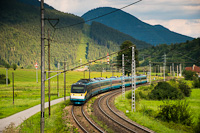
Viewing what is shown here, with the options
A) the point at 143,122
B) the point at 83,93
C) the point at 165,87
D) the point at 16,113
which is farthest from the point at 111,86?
the point at 143,122

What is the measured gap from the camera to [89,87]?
38.0 m

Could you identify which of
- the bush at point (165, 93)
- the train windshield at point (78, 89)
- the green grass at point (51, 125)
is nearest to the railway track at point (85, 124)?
the green grass at point (51, 125)

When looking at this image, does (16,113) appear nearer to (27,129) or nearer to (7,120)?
(7,120)

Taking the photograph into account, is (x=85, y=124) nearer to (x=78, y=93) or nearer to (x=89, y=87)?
(x=78, y=93)

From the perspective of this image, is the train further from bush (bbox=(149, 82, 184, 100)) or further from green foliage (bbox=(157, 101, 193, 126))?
green foliage (bbox=(157, 101, 193, 126))

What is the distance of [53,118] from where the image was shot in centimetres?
2606

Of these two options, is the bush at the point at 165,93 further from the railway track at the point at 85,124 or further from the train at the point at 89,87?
the railway track at the point at 85,124

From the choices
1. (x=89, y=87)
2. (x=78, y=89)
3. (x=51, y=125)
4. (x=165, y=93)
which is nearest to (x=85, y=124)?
(x=51, y=125)

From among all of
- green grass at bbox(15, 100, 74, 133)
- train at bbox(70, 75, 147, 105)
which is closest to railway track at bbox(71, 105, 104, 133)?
green grass at bbox(15, 100, 74, 133)

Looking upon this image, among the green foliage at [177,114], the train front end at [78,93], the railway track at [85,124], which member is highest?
the train front end at [78,93]

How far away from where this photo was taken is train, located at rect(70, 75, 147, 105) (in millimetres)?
33438

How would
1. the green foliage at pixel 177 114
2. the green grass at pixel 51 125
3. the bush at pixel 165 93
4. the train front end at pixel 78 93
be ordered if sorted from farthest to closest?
the bush at pixel 165 93 → the train front end at pixel 78 93 → the green foliage at pixel 177 114 → the green grass at pixel 51 125

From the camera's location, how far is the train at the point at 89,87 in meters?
33.4

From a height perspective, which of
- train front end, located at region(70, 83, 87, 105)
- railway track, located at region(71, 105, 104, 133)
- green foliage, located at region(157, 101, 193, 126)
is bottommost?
railway track, located at region(71, 105, 104, 133)
